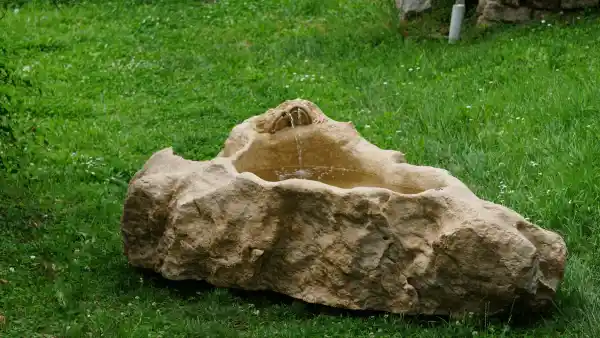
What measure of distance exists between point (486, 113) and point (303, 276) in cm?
395

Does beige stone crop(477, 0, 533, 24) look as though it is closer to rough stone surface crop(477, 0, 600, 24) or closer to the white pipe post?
rough stone surface crop(477, 0, 600, 24)

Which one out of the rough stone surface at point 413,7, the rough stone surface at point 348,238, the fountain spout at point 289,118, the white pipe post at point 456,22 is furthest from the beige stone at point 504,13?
the rough stone surface at point 348,238

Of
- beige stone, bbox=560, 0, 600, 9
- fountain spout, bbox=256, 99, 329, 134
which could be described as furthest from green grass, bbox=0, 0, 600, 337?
fountain spout, bbox=256, 99, 329, 134

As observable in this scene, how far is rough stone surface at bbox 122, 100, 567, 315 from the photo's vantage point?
610 centimetres

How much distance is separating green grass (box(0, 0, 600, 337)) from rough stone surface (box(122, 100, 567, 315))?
17 centimetres

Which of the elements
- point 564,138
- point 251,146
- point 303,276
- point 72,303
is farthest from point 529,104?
point 72,303

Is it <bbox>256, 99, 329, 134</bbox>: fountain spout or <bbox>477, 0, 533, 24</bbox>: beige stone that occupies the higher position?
<bbox>256, 99, 329, 134</bbox>: fountain spout

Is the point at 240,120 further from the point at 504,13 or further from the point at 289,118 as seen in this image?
the point at 504,13

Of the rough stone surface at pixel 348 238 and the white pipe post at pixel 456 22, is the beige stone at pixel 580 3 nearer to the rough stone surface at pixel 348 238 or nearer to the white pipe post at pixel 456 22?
the white pipe post at pixel 456 22

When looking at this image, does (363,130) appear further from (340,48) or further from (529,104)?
(340,48)

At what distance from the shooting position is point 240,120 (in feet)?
35.8

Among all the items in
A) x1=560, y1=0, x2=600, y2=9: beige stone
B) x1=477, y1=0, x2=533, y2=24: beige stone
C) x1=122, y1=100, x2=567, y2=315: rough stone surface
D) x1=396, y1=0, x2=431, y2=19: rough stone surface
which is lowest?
x1=396, y1=0, x2=431, y2=19: rough stone surface

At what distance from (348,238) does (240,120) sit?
4703 millimetres

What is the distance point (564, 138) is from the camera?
896 cm
